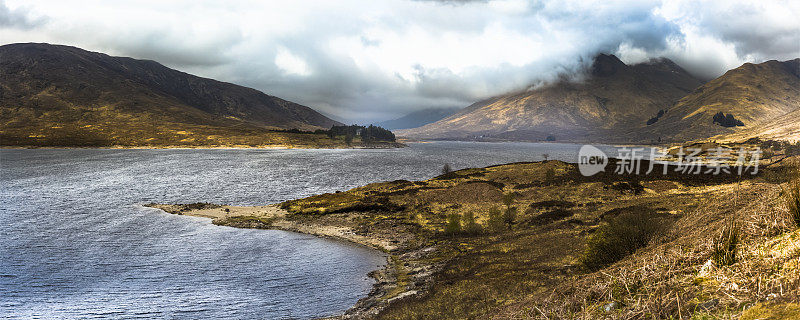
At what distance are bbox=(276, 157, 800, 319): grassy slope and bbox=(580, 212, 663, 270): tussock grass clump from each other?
3.37 feet

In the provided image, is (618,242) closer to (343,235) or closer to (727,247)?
(727,247)

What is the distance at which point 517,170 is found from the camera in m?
75.4

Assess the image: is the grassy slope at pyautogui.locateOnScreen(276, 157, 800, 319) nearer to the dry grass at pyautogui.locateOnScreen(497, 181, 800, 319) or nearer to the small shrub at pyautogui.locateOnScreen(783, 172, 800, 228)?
the dry grass at pyautogui.locateOnScreen(497, 181, 800, 319)

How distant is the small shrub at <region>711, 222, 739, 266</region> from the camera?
341 inches

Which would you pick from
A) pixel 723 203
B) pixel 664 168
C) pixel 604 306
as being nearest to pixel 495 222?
pixel 723 203

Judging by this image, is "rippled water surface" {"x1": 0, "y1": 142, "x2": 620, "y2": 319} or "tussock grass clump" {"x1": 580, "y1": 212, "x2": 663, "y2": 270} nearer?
"tussock grass clump" {"x1": 580, "y1": 212, "x2": 663, "y2": 270}

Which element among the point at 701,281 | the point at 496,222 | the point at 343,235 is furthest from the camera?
the point at 343,235

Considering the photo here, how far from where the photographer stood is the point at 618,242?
848 inches

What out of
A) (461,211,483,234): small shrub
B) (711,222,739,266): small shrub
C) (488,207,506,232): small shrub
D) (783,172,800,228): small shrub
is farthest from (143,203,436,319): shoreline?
(783,172,800,228): small shrub

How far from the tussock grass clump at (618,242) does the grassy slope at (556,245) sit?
40.5 inches

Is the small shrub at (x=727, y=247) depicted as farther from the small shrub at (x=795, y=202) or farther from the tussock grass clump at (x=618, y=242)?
the tussock grass clump at (x=618, y=242)

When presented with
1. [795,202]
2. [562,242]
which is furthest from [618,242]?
[795,202]

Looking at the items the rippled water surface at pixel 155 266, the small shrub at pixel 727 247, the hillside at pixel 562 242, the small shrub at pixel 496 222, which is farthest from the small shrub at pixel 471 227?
the small shrub at pixel 727 247

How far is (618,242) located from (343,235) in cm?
3039
